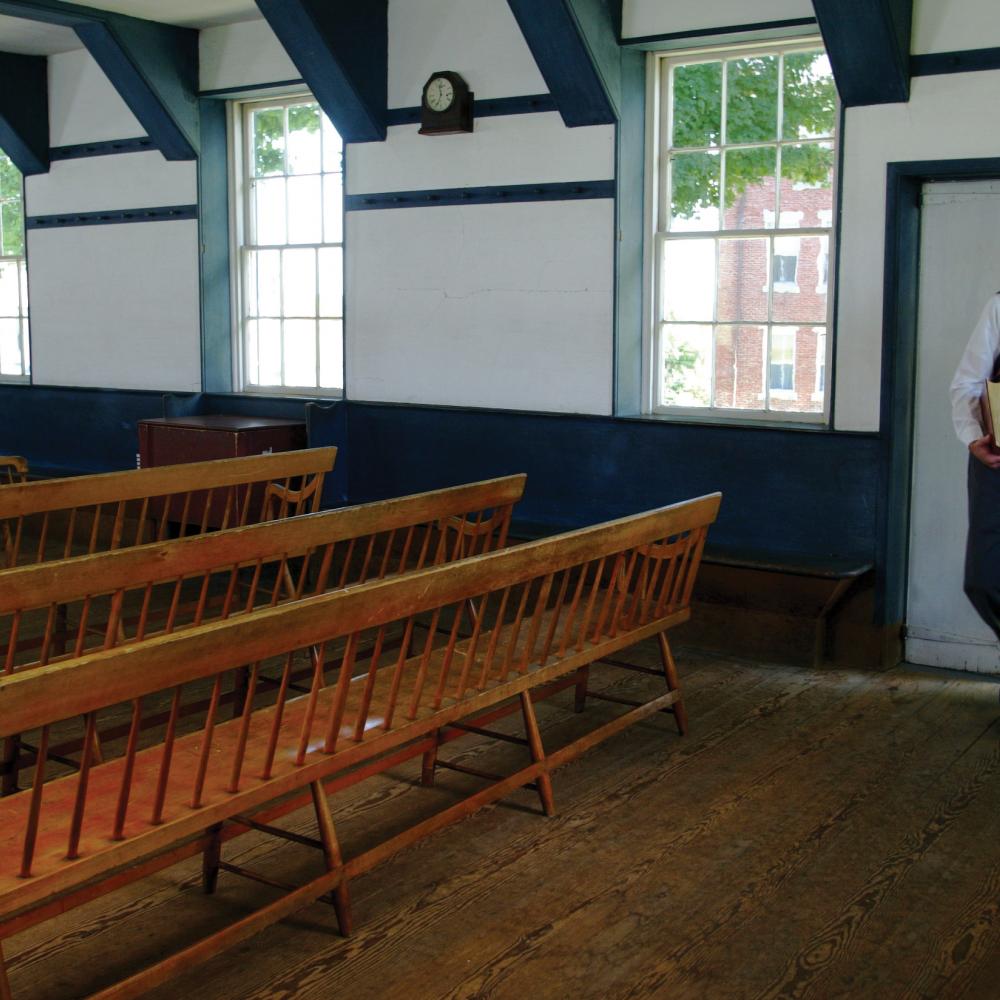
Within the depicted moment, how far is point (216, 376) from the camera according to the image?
8141mm

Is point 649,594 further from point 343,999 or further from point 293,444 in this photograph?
point 293,444

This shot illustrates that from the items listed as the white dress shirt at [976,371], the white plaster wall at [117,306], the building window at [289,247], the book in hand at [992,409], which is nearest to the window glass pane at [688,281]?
the white dress shirt at [976,371]

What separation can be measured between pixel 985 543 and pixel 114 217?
20.0 ft

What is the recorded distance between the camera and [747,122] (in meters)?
5.88

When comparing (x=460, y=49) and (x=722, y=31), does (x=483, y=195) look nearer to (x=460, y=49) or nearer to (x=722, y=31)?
(x=460, y=49)

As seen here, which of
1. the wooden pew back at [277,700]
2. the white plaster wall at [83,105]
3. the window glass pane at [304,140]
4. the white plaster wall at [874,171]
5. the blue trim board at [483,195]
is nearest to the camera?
the wooden pew back at [277,700]

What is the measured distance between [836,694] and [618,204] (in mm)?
2547

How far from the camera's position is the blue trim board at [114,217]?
8.09 m

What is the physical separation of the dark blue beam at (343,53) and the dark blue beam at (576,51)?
119cm

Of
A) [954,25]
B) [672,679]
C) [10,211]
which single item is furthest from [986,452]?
[10,211]

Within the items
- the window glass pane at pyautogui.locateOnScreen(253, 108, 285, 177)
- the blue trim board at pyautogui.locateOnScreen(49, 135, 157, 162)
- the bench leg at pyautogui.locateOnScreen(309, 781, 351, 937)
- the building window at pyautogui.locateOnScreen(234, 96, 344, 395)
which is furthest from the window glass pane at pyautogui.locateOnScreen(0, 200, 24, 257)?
the bench leg at pyautogui.locateOnScreen(309, 781, 351, 937)

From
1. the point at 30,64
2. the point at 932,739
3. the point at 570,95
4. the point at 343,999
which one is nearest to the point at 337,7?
the point at 570,95

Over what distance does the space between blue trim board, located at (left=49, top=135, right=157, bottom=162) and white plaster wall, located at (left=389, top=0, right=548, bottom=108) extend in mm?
2106

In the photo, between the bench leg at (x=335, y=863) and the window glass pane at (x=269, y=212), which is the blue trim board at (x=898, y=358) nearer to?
the bench leg at (x=335, y=863)
